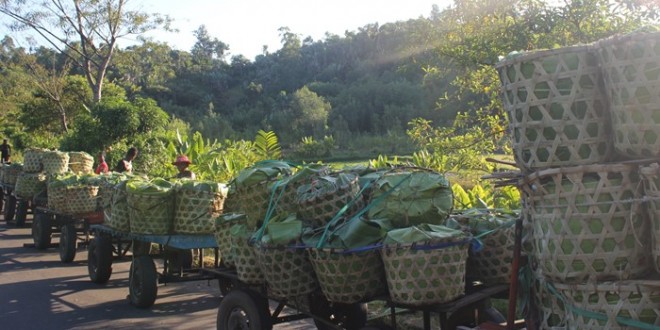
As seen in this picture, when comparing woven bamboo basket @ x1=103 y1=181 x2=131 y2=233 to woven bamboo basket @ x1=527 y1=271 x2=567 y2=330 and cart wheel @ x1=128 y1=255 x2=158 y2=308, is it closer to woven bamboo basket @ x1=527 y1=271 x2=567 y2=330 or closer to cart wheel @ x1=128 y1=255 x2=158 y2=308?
cart wheel @ x1=128 y1=255 x2=158 y2=308

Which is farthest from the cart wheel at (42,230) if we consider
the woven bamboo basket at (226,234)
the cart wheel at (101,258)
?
the woven bamboo basket at (226,234)

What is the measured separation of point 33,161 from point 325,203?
417 inches

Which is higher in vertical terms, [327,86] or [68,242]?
[327,86]

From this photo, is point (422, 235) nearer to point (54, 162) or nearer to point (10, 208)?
point (54, 162)

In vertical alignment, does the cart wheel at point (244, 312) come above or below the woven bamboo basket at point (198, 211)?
below

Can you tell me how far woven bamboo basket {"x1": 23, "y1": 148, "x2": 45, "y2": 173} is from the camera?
13305mm

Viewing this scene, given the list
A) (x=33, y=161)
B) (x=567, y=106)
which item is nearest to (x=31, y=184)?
(x=33, y=161)

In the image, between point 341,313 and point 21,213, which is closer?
point 341,313

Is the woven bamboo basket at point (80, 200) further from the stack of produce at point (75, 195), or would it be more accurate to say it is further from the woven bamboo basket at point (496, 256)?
the woven bamboo basket at point (496, 256)

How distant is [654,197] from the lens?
110 inches

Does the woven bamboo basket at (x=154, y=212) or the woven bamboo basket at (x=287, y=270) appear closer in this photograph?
the woven bamboo basket at (x=287, y=270)

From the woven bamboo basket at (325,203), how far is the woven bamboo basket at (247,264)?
576mm

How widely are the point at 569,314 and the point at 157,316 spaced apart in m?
5.50

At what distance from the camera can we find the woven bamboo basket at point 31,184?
13.1 meters
